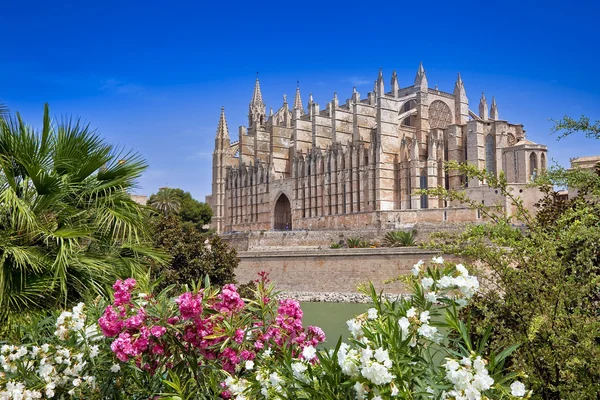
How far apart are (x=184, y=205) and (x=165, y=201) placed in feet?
15.6

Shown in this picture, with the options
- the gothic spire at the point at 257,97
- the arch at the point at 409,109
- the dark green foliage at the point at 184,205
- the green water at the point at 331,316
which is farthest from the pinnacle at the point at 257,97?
the green water at the point at 331,316

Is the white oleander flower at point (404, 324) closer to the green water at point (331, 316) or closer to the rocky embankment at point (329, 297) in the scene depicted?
the green water at point (331, 316)

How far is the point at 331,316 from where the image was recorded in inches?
795

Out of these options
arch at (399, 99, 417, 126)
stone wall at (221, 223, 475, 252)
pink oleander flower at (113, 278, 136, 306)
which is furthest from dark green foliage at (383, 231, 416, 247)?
pink oleander flower at (113, 278, 136, 306)

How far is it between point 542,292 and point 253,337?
1.93 m

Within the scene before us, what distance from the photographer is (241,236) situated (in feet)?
114

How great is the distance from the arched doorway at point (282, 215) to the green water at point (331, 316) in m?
17.4

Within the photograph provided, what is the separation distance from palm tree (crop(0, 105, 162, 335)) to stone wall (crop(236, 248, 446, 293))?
18365 millimetres

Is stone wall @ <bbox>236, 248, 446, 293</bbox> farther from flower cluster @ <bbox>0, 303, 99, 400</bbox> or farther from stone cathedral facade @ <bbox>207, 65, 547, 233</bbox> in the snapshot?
flower cluster @ <bbox>0, 303, 99, 400</bbox>

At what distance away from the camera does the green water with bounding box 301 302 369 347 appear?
616 inches

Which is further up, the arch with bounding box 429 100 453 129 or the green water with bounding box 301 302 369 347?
the arch with bounding box 429 100 453 129

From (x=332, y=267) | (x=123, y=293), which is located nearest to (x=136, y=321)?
(x=123, y=293)

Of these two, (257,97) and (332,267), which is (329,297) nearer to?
(332,267)

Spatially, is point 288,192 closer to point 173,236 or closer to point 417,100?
point 417,100
